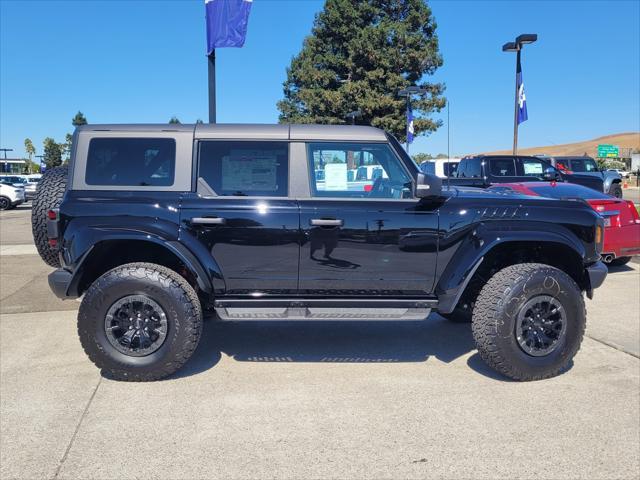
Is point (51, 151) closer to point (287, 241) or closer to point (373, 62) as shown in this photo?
point (373, 62)

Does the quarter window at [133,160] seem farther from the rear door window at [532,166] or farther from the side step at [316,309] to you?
the rear door window at [532,166]

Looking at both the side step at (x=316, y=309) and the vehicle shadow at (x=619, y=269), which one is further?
the vehicle shadow at (x=619, y=269)

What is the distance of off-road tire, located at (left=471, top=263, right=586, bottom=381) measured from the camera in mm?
3828

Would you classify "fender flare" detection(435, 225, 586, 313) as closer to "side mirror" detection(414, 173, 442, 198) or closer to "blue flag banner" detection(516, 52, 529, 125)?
"side mirror" detection(414, 173, 442, 198)

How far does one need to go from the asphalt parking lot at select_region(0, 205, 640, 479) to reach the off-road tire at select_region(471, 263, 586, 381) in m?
0.15

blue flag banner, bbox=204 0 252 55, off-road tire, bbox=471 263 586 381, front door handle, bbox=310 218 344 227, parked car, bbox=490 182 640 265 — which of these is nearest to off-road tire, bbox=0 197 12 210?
blue flag banner, bbox=204 0 252 55

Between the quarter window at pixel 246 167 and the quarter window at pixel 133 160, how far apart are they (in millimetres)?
281

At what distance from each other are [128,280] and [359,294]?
5.69ft

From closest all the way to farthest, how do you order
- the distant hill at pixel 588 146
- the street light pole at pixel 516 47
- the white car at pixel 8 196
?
the street light pole at pixel 516 47
the white car at pixel 8 196
the distant hill at pixel 588 146

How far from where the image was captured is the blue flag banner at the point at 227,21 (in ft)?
23.3

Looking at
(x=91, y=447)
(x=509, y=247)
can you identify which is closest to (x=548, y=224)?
(x=509, y=247)

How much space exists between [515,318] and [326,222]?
1.57m

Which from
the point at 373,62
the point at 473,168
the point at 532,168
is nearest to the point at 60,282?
the point at 473,168

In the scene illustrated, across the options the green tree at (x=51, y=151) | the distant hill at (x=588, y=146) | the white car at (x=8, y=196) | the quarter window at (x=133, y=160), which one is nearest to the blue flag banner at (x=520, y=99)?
the quarter window at (x=133, y=160)
